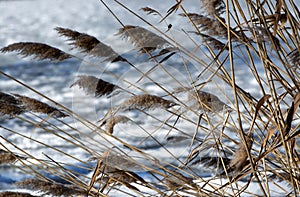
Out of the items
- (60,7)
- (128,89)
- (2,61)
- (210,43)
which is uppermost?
(60,7)

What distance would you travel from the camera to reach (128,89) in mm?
1458

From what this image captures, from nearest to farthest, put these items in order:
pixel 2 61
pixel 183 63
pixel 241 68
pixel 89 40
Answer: pixel 89 40 → pixel 183 63 → pixel 241 68 → pixel 2 61

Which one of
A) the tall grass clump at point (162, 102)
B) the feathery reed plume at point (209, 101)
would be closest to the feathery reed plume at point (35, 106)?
the tall grass clump at point (162, 102)

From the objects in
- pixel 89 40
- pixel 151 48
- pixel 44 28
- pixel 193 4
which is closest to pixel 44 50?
pixel 89 40

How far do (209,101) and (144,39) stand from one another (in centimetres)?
26

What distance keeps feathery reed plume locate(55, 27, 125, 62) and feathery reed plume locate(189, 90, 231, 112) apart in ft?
0.81

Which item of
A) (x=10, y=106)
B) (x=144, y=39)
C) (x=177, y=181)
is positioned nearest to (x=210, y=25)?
(x=144, y=39)

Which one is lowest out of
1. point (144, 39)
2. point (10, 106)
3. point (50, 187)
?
point (50, 187)

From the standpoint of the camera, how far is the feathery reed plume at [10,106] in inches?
49.7

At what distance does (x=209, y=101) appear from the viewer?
4.47 ft

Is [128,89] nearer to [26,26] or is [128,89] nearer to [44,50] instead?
[44,50]

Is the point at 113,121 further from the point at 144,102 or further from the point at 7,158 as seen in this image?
the point at 7,158

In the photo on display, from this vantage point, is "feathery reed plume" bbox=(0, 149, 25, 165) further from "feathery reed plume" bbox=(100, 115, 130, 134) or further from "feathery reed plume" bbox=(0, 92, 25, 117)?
→ "feathery reed plume" bbox=(100, 115, 130, 134)

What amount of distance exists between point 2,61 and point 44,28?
692mm
